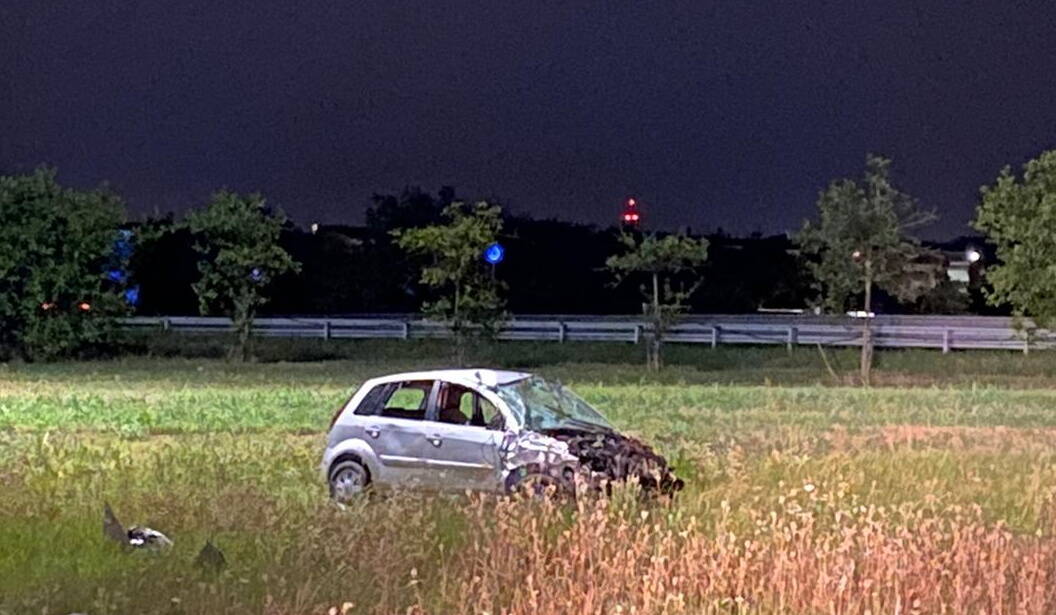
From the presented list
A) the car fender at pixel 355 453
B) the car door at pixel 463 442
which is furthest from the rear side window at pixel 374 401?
the car door at pixel 463 442

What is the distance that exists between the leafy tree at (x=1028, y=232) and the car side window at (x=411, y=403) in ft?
74.5

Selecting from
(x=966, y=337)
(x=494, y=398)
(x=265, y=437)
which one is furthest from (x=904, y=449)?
(x=966, y=337)

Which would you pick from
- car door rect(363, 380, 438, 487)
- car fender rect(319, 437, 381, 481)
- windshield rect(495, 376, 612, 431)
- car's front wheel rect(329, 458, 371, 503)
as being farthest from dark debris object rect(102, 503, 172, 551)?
windshield rect(495, 376, 612, 431)

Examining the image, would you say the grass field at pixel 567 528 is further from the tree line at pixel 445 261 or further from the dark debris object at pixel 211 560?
the tree line at pixel 445 261

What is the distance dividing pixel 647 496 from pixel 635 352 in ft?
106

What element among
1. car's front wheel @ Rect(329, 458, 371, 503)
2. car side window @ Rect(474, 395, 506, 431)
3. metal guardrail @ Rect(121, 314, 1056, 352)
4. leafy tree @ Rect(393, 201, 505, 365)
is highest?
leafy tree @ Rect(393, 201, 505, 365)

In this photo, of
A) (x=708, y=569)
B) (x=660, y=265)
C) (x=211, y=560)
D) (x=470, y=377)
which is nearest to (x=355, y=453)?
(x=470, y=377)

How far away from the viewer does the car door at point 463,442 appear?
47.2 ft

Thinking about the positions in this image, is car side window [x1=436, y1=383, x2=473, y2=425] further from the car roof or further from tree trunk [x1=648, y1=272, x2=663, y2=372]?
tree trunk [x1=648, y1=272, x2=663, y2=372]

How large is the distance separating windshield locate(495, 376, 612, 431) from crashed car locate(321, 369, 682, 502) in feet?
0.05

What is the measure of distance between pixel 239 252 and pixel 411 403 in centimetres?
2802

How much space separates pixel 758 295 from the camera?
232 feet

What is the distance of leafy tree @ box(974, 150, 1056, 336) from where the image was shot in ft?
Result: 112

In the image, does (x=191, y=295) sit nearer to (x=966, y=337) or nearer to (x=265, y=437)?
(x=966, y=337)
